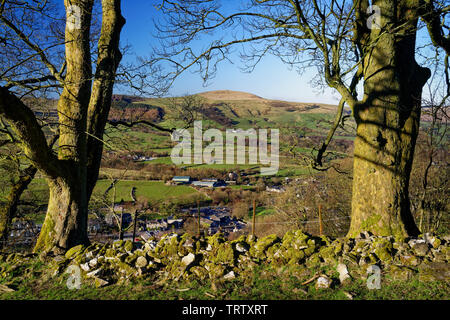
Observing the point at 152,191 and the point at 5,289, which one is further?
the point at 152,191

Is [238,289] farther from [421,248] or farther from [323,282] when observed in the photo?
[421,248]

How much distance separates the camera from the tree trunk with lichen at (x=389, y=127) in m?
4.42

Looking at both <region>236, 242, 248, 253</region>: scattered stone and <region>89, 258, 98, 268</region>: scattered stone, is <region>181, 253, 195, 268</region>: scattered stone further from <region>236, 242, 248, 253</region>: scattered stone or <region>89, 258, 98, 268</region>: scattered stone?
<region>89, 258, 98, 268</region>: scattered stone

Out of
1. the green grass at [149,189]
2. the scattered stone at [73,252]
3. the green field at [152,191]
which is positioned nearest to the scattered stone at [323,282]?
the scattered stone at [73,252]

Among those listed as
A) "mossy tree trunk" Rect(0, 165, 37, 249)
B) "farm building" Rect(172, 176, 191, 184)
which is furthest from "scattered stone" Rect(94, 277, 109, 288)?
"farm building" Rect(172, 176, 191, 184)

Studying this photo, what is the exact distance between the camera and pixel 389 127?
455 cm

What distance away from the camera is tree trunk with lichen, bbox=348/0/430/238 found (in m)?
4.42

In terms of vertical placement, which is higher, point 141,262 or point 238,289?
point 141,262

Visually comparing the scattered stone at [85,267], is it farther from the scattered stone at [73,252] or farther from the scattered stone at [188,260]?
the scattered stone at [188,260]

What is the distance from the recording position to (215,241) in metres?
3.97

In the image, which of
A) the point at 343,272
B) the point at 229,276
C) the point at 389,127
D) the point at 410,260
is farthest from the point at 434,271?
the point at 229,276
